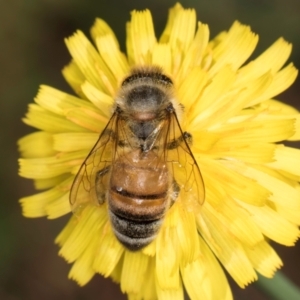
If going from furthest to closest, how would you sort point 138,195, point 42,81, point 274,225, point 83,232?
point 42,81, point 83,232, point 274,225, point 138,195

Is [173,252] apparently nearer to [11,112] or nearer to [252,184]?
[252,184]

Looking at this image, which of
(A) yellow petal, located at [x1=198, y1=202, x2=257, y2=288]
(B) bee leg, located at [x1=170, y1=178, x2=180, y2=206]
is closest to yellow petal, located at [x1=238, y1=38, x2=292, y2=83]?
(A) yellow petal, located at [x1=198, y1=202, x2=257, y2=288]

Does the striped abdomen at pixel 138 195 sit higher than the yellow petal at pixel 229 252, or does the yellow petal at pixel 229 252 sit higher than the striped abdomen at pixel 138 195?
the striped abdomen at pixel 138 195

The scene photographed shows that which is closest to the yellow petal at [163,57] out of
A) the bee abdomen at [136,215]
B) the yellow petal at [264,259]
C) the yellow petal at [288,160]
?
the yellow petal at [288,160]

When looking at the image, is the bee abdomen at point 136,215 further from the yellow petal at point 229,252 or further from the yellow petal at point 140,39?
the yellow petal at point 140,39

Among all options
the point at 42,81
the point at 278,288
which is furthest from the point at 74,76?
the point at 42,81

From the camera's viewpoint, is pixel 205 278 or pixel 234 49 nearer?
pixel 205 278

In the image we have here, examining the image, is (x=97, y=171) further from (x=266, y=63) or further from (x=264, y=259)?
(x=266, y=63)
